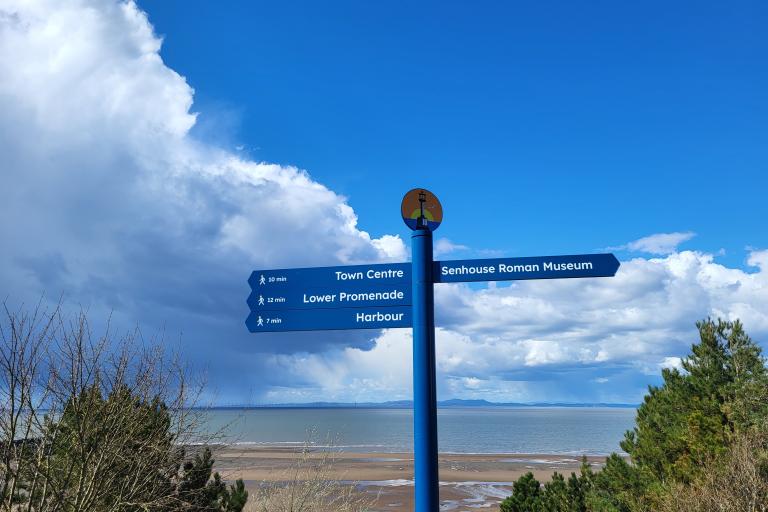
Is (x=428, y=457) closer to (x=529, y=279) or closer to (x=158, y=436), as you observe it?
(x=529, y=279)

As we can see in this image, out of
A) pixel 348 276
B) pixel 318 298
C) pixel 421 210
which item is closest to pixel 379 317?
pixel 348 276

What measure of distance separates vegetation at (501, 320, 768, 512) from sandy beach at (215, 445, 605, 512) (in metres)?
9.38

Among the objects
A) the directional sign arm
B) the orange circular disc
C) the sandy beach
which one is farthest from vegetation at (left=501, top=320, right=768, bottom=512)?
the sandy beach

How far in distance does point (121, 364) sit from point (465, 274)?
5.98 m

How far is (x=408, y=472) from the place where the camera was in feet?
141

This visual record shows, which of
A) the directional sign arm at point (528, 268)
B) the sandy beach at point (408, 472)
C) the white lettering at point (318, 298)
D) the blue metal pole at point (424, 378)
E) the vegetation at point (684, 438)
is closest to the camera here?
the blue metal pole at point (424, 378)

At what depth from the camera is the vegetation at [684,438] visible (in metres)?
12.2

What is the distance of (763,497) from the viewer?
9.68m

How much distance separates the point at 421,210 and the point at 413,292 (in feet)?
2.21

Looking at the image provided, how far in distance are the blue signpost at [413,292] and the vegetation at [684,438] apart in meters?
7.98

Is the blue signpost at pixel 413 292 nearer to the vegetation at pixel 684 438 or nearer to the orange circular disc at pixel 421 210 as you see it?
the orange circular disc at pixel 421 210

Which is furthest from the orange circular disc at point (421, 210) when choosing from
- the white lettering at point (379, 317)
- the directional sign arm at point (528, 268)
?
the white lettering at point (379, 317)

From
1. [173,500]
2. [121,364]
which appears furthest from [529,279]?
[173,500]

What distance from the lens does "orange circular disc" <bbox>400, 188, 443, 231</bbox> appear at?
4.91m
